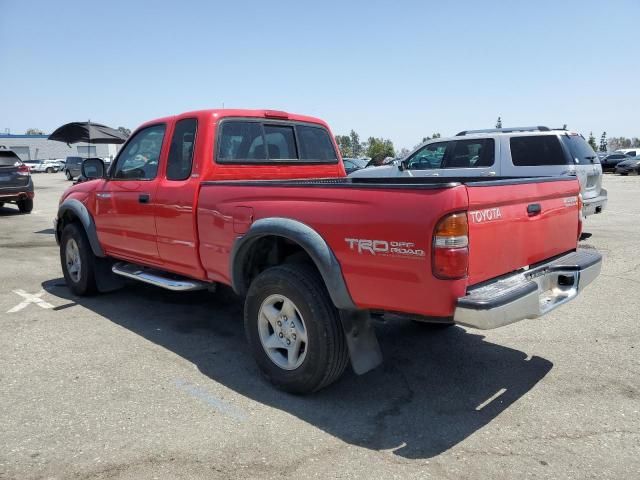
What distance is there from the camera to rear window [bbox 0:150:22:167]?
45.5 ft

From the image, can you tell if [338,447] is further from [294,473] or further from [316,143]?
[316,143]

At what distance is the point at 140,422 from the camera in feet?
10.3

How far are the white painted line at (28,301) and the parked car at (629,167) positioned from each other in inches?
1404

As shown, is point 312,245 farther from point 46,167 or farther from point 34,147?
point 34,147

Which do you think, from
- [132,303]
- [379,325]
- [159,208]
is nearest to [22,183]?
[132,303]

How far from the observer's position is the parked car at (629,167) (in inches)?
1288

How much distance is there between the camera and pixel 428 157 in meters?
10.5

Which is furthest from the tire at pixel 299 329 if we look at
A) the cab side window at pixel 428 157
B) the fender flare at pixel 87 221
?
the cab side window at pixel 428 157

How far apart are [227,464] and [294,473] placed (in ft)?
1.20

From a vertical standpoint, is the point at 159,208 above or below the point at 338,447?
above

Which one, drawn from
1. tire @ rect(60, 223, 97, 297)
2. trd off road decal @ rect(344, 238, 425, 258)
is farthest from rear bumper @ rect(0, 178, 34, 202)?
trd off road decal @ rect(344, 238, 425, 258)

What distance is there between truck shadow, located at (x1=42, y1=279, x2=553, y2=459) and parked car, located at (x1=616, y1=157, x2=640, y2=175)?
34075 mm

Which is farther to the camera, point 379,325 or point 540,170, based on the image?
point 540,170

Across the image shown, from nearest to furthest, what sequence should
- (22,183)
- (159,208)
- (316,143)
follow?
1. (159,208)
2. (316,143)
3. (22,183)
